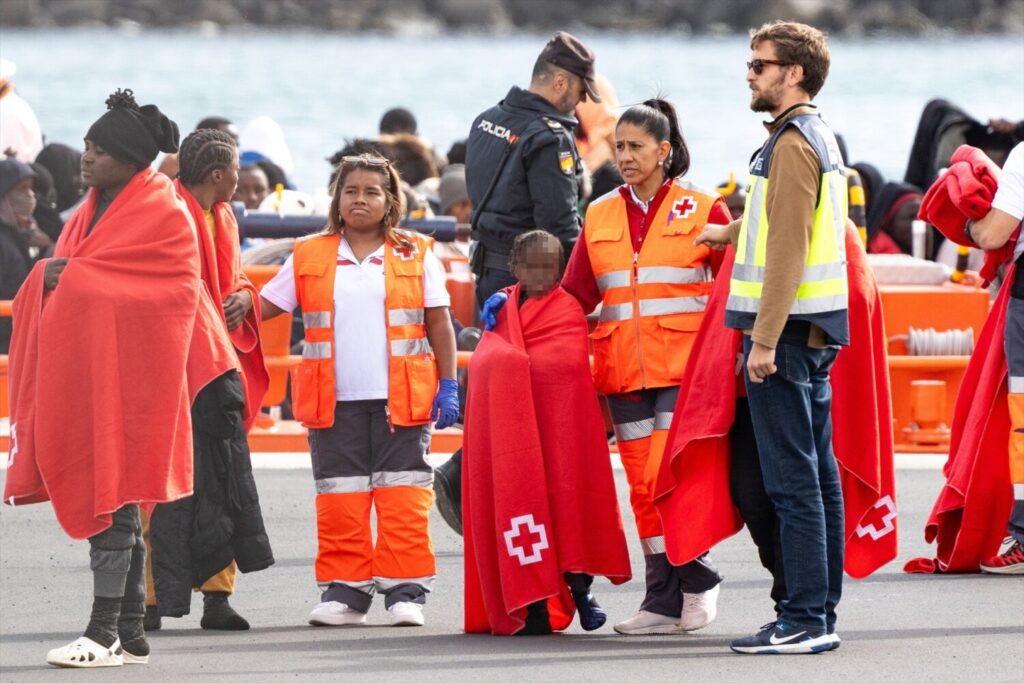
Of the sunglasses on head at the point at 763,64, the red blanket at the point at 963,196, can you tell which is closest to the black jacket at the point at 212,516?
the sunglasses on head at the point at 763,64

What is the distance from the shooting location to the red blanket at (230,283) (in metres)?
8.25

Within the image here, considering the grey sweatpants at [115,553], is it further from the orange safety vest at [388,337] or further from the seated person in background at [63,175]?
the seated person in background at [63,175]

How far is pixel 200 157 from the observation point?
8.38 meters

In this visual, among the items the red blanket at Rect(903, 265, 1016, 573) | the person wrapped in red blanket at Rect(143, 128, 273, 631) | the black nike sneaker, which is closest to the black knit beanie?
the person wrapped in red blanket at Rect(143, 128, 273, 631)

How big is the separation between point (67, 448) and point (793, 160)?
2546 mm

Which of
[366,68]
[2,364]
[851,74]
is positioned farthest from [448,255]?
[366,68]

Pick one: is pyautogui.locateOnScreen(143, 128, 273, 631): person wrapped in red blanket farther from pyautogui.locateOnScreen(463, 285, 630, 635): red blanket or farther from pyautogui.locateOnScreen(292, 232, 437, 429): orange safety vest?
pyautogui.locateOnScreen(463, 285, 630, 635): red blanket

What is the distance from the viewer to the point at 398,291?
8.47 m

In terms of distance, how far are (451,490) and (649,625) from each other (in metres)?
1.05

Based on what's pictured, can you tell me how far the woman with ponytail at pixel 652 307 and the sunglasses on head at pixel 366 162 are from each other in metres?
0.91

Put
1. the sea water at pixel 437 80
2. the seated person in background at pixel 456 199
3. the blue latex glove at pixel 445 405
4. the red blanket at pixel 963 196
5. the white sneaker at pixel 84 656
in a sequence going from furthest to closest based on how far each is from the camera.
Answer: the sea water at pixel 437 80, the seated person in background at pixel 456 199, the red blanket at pixel 963 196, the blue latex glove at pixel 445 405, the white sneaker at pixel 84 656

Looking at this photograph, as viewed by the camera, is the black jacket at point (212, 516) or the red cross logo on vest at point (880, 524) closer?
the red cross logo on vest at point (880, 524)

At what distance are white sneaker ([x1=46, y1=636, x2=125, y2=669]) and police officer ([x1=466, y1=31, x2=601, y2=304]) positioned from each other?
256 cm

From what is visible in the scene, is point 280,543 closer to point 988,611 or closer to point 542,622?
point 542,622
